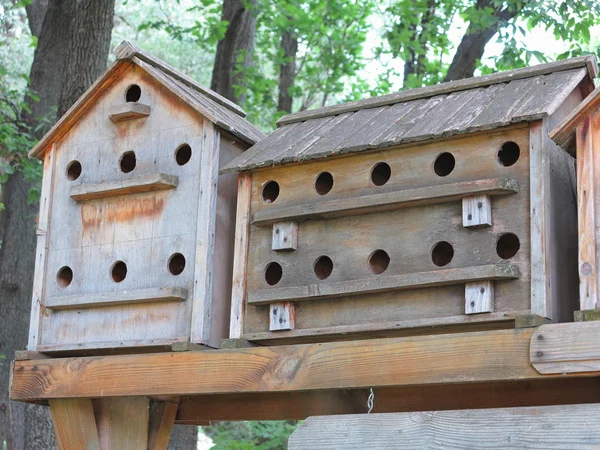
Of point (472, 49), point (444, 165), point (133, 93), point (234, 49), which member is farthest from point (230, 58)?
point (444, 165)

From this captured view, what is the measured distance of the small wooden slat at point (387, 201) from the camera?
397cm

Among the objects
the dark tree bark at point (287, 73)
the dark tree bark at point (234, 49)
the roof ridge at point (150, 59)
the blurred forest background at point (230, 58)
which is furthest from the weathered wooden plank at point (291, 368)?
the dark tree bark at point (287, 73)

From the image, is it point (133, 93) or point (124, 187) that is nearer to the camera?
point (124, 187)

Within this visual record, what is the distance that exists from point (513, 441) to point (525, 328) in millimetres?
433

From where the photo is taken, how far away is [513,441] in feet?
11.5

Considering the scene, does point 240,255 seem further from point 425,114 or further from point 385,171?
point 425,114

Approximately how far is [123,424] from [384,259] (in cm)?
185

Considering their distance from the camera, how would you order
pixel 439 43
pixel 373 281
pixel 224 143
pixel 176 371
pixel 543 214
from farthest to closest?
pixel 439 43 < pixel 224 143 < pixel 176 371 < pixel 373 281 < pixel 543 214

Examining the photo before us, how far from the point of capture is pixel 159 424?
5.44 meters

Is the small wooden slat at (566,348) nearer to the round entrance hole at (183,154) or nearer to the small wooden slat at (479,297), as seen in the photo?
the small wooden slat at (479,297)

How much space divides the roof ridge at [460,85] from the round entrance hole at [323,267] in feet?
2.78

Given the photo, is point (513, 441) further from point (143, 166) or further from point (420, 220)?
point (143, 166)

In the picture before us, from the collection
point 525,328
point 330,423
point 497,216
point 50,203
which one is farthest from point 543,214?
point 50,203

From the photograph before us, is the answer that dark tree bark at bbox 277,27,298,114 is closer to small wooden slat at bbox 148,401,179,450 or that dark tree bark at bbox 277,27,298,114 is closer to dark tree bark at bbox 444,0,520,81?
dark tree bark at bbox 444,0,520,81
